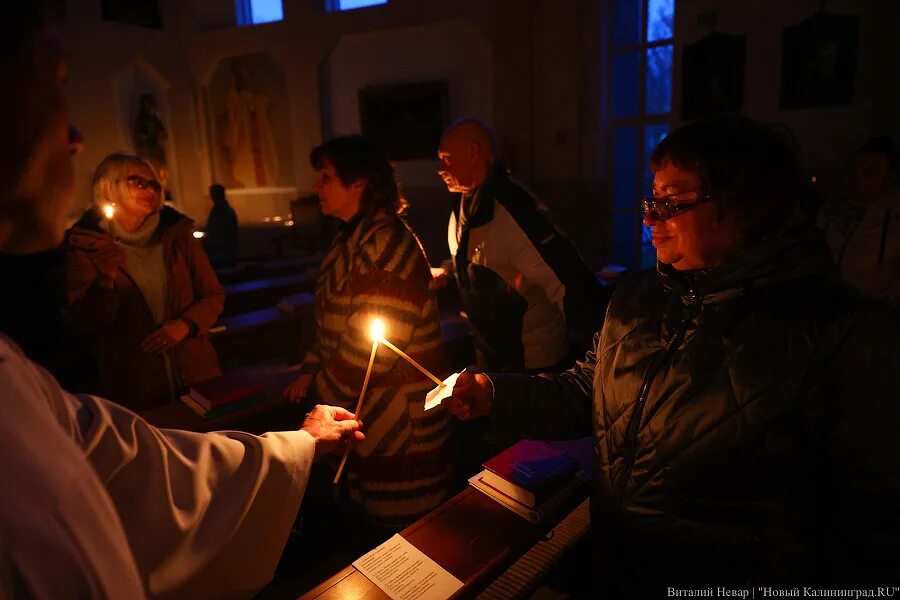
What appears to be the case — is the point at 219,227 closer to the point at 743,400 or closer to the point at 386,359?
the point at 386,359

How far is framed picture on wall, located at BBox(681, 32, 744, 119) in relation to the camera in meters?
8.02

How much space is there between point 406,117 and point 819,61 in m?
6.18

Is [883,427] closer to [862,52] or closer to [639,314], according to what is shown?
[639,314]

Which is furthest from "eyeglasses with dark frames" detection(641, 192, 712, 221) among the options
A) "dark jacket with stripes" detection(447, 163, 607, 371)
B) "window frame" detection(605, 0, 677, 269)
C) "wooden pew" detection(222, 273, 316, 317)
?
"window frame" detection(605, 0, 677, 269)

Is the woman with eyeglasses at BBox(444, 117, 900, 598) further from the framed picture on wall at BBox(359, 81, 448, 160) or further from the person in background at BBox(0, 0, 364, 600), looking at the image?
the framed picture on wall at BBox(359, 81, 448, 160)

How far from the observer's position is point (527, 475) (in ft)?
6.29

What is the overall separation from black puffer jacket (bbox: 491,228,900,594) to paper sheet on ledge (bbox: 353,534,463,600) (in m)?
0.43

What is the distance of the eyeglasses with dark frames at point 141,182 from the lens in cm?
295

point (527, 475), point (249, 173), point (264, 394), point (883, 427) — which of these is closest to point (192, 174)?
point (249, 173)

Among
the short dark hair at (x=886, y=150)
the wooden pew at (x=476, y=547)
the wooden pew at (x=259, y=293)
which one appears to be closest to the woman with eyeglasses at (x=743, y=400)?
the wooden pew at (x=476, y=547)

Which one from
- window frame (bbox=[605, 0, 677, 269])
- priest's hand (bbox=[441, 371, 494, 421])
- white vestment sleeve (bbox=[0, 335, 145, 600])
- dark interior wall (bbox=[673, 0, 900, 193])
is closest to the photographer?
white vestment sleeve (bbox=[0, 335, 145, 600])

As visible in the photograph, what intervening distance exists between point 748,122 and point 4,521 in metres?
1.52

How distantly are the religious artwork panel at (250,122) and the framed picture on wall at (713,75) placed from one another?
7.49m

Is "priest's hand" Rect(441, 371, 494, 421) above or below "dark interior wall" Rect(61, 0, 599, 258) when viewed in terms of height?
below
